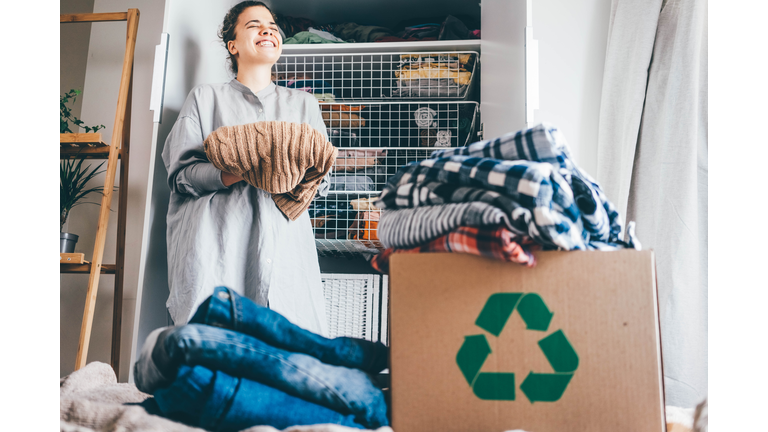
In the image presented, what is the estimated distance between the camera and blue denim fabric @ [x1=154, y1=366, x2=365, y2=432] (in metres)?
0.34

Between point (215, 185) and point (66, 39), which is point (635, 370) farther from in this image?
point (66, 39)

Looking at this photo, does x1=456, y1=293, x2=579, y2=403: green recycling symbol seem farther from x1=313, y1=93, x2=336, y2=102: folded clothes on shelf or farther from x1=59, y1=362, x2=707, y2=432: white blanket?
x1=313, y1=93, x2=336, y2=102: folded clothes on shelf

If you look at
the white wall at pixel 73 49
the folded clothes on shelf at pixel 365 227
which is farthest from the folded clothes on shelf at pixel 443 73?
the white wall at pixel 73 49

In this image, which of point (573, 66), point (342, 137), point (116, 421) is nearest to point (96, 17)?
point (342, 137)

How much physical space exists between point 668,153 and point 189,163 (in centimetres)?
110

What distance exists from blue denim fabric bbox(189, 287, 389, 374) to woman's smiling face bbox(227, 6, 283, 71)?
3.29 feet

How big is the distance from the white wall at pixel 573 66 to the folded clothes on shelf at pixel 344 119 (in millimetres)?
642

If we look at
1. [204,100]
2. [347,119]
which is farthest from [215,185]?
[347,119]

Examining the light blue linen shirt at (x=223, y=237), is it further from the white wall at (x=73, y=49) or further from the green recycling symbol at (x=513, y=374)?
the white wall at (x=73, y=49)

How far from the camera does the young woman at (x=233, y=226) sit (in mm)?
1068

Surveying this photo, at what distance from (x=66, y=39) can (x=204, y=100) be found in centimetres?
122

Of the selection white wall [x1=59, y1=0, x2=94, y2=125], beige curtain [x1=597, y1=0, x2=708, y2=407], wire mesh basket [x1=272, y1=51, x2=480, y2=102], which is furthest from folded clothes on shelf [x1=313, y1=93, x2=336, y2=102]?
white wall [x1=59, y1=0, x2=94, y2=125]

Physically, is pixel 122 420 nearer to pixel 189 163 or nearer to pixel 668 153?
pixel 189 163
